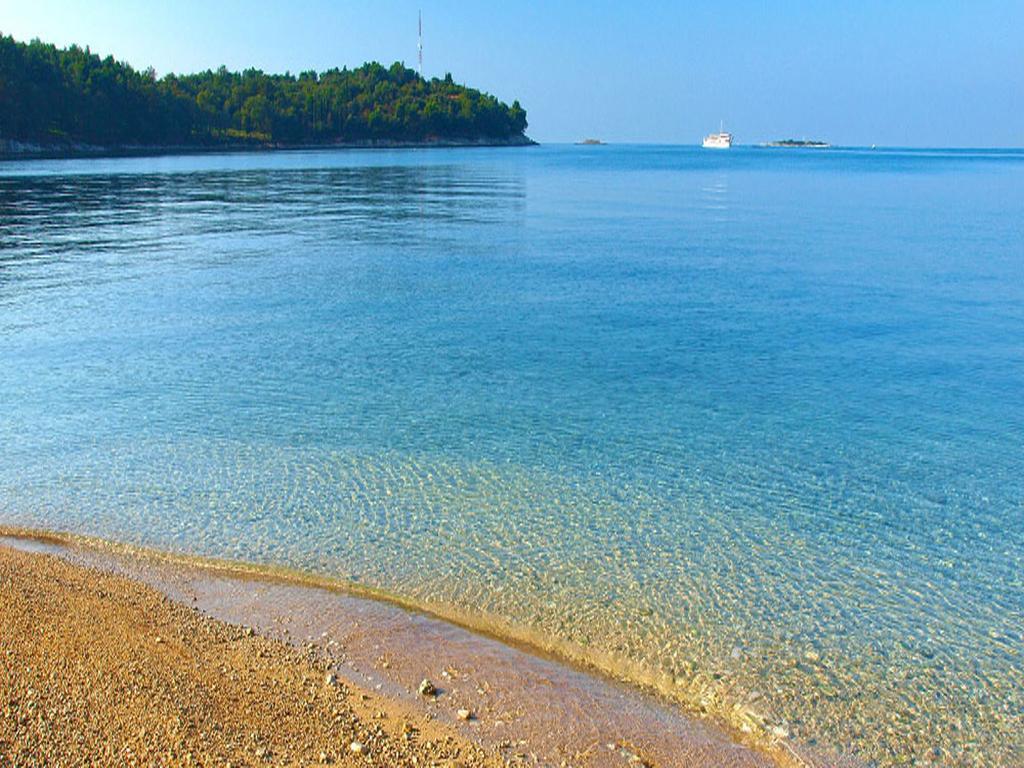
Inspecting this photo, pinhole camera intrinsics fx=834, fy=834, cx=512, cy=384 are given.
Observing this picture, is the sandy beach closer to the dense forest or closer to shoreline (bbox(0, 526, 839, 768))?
shoreline (bbox(0, 526, 839, 768))

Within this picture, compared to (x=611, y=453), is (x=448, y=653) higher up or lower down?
lower down

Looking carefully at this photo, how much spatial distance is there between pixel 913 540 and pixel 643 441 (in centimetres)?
406

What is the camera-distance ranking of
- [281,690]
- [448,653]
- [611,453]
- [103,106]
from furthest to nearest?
[103,106], [611,453], [448,653], [281,690]

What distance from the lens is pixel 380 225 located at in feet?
138

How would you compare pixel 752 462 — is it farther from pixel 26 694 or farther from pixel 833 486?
pixel 26 694

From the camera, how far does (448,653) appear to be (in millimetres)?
7395

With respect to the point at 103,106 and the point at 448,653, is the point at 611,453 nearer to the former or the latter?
the point at 448,653

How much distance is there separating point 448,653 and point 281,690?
60.3 inches

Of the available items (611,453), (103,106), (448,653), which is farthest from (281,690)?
(103,106)

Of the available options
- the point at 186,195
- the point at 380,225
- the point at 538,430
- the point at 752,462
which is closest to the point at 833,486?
the point at 752,462

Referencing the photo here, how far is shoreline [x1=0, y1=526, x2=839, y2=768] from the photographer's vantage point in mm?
6266

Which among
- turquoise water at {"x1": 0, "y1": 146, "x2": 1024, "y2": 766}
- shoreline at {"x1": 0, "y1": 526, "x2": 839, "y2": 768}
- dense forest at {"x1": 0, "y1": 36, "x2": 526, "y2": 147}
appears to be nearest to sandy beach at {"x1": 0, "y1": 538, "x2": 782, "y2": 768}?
shoreline at {"x1": 0, "y1": 526, "x2": 839, "y2": 768}

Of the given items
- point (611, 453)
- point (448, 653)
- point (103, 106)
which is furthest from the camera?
point (103, 106)

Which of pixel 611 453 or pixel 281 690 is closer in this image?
pixel 281 690
